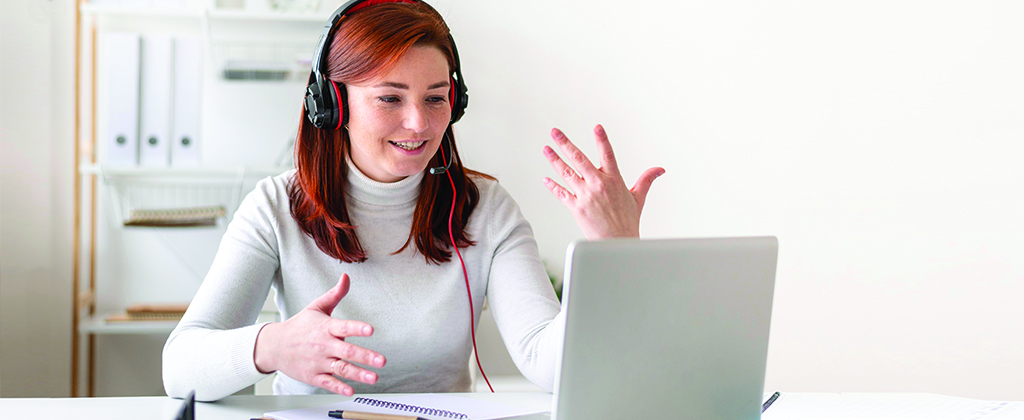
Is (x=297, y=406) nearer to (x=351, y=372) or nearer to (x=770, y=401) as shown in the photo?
(x=351, y=372)

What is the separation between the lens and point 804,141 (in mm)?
2213

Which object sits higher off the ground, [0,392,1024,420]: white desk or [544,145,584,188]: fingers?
[544,145,584,188]: fingers

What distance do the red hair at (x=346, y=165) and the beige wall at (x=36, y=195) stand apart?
1068mm

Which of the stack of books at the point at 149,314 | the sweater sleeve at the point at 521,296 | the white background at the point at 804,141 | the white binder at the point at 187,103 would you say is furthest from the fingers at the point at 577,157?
the stack of books at the point at 149,314

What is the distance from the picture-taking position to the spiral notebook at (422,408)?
0.83 m

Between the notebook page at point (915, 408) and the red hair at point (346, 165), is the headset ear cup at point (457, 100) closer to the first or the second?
the red hair at point (346, 165)

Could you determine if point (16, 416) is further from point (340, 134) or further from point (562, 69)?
point (562, 69)

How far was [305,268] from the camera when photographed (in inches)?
44.6

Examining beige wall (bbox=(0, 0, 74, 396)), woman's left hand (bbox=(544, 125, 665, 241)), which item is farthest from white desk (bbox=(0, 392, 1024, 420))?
beige wall (bbox=(0, 0, 74, 396))

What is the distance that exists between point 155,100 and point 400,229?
109cm

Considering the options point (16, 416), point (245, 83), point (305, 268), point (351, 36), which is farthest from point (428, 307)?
point (245, 83)

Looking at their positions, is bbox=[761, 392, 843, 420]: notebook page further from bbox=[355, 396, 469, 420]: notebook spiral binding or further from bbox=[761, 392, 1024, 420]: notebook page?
bbox=[355, 396, 469, 420]: notebook spiral binding

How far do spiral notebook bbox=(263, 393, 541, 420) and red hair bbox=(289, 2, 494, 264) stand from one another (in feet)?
1.00

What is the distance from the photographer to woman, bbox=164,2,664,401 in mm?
1013
